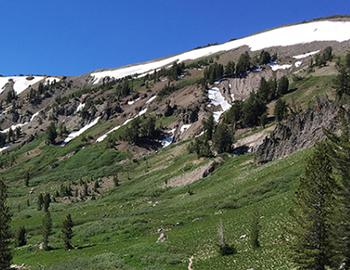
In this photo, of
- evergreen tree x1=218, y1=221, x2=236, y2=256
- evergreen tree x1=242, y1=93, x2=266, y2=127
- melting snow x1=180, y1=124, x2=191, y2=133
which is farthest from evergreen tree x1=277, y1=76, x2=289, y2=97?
evergreen tree x1=218, y1=221, x2=236, y2=256

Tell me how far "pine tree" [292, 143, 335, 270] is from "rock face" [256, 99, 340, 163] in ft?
205

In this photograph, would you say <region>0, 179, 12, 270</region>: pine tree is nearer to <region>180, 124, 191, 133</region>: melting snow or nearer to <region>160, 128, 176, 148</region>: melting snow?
<region>160, 128, 176, 148</region>: melting snow

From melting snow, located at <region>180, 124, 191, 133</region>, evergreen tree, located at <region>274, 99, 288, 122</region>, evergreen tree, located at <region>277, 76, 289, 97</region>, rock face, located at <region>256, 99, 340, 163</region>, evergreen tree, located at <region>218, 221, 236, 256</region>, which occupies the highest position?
evergreen tree, located at <region>277, 76, 289, 97</region>

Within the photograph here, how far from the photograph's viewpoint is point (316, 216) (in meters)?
32.6

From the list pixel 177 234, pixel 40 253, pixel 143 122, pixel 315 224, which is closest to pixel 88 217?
pixel 40 253

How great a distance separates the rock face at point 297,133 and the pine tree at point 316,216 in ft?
205

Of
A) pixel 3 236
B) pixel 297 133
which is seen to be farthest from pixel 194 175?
pixel 3 236

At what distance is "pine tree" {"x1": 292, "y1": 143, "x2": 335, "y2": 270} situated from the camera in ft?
106

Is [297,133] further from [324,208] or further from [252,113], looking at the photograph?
[324,208]

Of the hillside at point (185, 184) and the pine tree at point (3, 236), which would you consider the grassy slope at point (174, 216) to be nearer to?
the hillside at point (185, 184)

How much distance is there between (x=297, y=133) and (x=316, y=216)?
68988mm

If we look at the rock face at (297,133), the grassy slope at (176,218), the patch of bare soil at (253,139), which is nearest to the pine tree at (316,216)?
the grassy slope at (176,218)

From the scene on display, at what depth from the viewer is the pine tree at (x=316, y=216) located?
106 ft

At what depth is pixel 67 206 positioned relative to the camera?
131 metres
